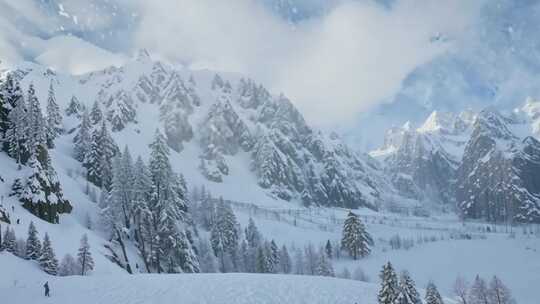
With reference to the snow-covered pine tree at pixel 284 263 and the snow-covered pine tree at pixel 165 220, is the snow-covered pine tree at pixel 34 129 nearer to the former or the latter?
the snow-covered pine tree at pixel 165 220

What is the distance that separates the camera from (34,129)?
83750 millimetres

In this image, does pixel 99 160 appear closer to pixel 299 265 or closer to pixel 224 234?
pixel 224 234

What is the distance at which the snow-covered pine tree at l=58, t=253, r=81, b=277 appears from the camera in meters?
55.3

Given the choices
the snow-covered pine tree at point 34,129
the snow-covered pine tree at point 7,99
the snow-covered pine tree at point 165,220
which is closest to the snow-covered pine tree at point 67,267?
the snow-covered pine tree at point 165,220

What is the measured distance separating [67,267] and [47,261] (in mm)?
4189

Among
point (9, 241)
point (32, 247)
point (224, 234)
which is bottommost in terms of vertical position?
point (32, 247)

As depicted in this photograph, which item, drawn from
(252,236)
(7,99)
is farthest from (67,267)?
(252,236)

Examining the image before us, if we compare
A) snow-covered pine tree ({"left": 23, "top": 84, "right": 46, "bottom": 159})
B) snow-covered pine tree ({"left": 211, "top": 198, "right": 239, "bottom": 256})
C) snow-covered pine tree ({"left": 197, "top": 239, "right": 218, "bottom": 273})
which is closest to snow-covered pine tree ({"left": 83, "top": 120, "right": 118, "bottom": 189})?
snow-covered pine tree ({"left": 23, "top": 84, "right": 46, "bottom": 159})

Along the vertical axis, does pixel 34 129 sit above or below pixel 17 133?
above

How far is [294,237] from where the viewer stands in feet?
543

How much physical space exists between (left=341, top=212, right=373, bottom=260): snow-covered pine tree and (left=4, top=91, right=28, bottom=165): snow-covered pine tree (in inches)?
3201

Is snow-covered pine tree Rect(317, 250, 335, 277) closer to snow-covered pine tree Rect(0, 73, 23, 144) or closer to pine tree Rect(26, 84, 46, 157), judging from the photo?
pine tree Rect(26, 84, 46, 157)

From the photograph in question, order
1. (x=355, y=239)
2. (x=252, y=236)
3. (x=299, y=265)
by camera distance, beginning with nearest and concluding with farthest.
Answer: (x=299, y=265)
(x=355, y=239)
(x=252, y=236)

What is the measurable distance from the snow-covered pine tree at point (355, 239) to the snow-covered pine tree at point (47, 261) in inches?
3414
